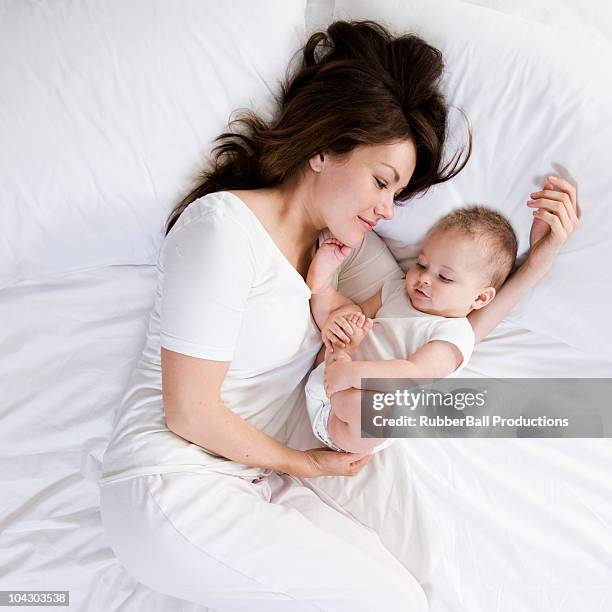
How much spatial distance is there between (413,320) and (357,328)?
4.4 inches

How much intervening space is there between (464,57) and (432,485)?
A: 0.79 metres

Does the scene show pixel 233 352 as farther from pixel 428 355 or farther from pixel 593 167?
pixel 593 167

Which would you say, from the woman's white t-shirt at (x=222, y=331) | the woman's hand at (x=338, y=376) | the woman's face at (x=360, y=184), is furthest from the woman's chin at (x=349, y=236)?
the woman's hand at (x=338, y=376)

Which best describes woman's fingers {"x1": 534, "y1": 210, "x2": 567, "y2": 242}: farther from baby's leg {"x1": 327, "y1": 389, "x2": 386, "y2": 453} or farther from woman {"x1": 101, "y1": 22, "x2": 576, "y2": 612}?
baby's leg {"x1": 327, "y1": 389, "x2": 386, "y2": 453}

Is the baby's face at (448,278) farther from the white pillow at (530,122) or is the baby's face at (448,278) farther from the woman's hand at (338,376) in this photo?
the woman's hand at (338,376)

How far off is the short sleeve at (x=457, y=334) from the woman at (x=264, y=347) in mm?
112

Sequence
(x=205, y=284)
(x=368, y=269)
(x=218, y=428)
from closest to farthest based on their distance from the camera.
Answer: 1. (x=205, y=284)
2. (x=218, y=428)
3. (x=368, y=269)

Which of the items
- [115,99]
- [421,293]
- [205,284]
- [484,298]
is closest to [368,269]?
[421,293]

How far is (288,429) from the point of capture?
143 cm

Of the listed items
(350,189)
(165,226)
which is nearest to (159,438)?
(165,226)

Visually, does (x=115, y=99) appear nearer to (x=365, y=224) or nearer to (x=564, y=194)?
(x=365, y=224)

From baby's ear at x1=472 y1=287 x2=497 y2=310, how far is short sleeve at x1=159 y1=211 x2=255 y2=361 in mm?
468

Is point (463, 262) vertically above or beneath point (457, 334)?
above

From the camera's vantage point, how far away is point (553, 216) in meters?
1.27
